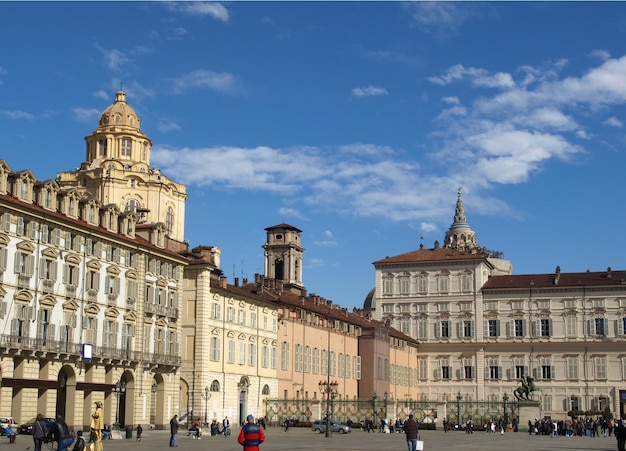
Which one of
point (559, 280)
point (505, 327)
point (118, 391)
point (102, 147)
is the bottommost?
point (118, 391)

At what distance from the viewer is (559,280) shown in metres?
107

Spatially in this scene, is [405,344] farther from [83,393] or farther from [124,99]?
[83,393]

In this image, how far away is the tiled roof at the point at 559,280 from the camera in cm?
10362

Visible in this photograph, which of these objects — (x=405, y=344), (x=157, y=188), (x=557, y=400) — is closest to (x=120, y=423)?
(x=157, y=188)

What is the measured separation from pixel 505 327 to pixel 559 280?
7969 millimetres

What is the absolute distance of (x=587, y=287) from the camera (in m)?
104

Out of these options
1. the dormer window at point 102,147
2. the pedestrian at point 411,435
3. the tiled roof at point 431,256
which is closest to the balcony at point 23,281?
the pedestrian at point 411,435

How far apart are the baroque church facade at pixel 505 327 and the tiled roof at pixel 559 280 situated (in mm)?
113

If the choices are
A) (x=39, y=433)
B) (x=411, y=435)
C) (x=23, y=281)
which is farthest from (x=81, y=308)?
(x=411, y=435)

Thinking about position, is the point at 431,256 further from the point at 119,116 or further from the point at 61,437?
the point at 61,437

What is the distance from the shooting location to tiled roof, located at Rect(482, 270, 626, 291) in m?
104

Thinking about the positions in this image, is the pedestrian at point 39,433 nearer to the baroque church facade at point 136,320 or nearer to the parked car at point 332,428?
the baroque church facade at point 136,320

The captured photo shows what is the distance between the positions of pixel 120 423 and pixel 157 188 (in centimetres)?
3725

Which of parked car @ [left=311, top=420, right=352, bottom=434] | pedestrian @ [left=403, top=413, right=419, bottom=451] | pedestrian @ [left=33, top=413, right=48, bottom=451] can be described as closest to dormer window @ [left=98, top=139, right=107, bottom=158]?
parked car @ [left=311, top=420, right=352, bottom=434]
